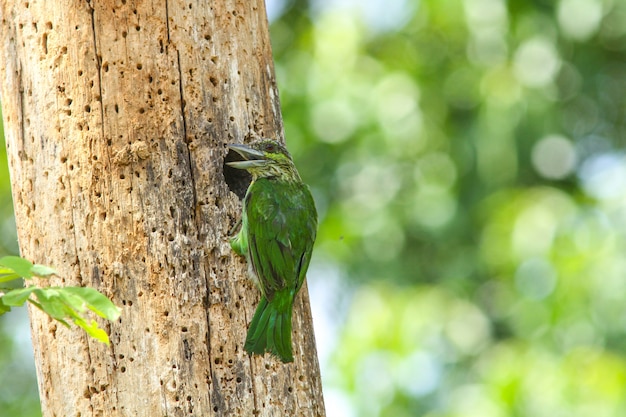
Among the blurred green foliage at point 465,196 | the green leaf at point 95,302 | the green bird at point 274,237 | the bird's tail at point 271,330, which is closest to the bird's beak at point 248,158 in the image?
the green bird at point 274,237

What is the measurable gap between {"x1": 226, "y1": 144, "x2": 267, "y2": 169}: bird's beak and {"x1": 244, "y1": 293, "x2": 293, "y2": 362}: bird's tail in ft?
2.13

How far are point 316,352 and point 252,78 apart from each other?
4.05ft

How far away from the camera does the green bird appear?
3.94 meters

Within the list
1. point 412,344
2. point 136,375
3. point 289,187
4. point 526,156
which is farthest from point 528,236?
point 136,375

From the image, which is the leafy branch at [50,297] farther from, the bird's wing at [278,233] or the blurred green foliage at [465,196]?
the blurred green foliage at [465,196]

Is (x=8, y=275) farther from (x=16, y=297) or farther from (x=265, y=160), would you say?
(x=265, y=160)

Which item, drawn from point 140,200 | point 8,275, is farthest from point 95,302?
point 140,200

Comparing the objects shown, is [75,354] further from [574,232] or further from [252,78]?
[574,232]

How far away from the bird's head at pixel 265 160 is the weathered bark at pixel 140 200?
76 mm

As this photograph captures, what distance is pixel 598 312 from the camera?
7.32 metres

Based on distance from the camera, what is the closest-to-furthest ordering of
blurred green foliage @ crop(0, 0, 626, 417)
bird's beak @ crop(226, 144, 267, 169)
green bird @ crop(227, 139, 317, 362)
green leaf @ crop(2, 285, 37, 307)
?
green leaf @ crop(2, 285, 37, 307) → green bird @ crop(227, 139, 317, 362) → bird's beak @ crop(226, 144, 267, 169) → blurred green foliage @ crop(0, 0, 626, 417)

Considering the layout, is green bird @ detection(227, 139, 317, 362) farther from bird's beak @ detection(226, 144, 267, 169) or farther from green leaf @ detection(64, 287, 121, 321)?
green leaf @ detection(64, 287, 121, 321)

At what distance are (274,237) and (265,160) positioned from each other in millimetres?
362

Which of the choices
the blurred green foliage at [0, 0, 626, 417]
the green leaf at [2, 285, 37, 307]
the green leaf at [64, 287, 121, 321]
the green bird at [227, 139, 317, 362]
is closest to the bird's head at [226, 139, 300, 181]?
the green bird at [227, 139, 317, 362]
